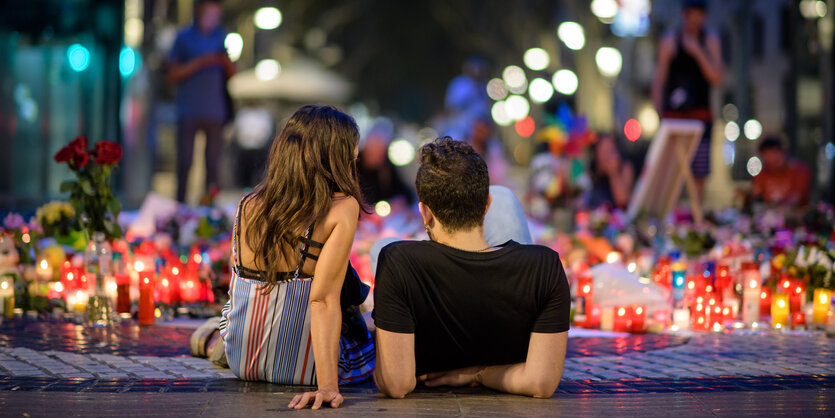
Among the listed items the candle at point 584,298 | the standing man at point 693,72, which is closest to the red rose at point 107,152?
the candle at point 584,298

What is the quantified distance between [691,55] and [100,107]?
26.5ft

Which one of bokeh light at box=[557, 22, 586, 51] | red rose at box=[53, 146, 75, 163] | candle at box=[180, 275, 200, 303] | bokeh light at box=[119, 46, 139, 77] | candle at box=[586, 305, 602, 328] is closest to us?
red rose at box=[53, 146, 75, 163]

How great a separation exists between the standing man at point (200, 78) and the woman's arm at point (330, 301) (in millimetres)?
7933

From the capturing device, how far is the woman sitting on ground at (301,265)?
516 cm

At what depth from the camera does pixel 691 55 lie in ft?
42.5

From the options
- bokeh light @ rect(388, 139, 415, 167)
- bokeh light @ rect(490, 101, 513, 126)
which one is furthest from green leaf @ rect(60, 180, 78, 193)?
bokeh light @ rect(490, 101, 513, 126)

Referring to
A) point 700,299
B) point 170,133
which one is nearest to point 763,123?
point 170,133

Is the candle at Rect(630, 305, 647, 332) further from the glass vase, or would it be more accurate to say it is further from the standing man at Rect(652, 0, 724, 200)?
the standing man at Rect(652, 0, 724, 200)

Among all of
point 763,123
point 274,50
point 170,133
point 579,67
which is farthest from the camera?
point 274,50

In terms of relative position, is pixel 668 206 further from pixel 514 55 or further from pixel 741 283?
pixel 514 55

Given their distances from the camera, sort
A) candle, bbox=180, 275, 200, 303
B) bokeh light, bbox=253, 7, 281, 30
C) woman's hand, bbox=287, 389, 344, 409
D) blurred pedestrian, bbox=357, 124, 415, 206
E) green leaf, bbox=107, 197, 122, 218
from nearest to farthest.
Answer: woman's hand, bbox=287, 389, 344, 409, green leaf, bbox=107, 197, 122, 218, candle, bbox=180, 275, 200, 303, blurred pedestrian, bbox=357, 124, 415, 206, bokeh light, bbox=253, 7, 281, 30

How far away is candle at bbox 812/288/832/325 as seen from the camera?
781 cm

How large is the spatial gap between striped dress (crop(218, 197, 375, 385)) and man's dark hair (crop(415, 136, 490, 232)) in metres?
0.66

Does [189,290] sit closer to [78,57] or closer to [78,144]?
[78,144]
